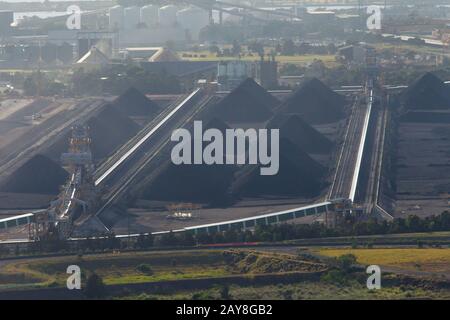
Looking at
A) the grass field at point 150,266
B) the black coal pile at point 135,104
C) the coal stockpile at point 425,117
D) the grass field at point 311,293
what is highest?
the grass field at point 311,293

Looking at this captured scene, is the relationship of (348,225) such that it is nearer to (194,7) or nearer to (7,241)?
(7,241)

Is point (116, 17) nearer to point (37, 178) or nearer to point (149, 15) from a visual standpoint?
point (149, 15)

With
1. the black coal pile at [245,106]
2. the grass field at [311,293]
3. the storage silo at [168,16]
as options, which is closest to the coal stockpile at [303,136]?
the black coal pile at [245,106]

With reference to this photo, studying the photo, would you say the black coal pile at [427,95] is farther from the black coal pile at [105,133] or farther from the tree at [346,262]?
the tree at [346,262]

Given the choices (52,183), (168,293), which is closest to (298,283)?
(168,293)

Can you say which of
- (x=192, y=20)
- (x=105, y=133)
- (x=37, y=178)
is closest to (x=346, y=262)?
(x=37, y=178)

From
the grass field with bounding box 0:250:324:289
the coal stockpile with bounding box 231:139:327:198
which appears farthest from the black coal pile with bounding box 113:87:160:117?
the grass field with bounding box 0:250:324:289

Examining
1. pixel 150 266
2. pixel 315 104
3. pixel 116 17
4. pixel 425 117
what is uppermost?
pixel 150 266
